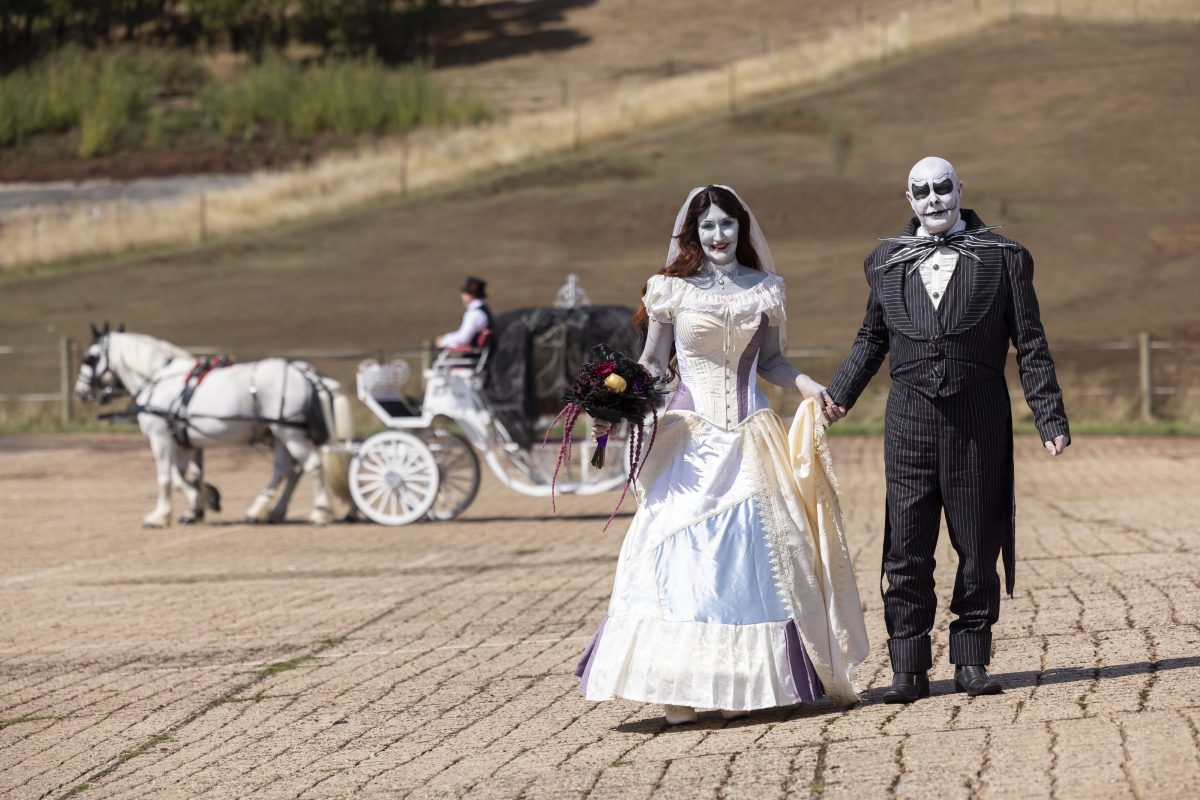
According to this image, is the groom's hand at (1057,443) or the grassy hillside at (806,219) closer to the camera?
the groom's hand at (1057,443)

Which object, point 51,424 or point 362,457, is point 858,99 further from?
point 362,457

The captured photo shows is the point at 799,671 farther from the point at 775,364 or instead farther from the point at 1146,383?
the point at 1146,383

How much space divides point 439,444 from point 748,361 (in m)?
8.92

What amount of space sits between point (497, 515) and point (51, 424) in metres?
13.2

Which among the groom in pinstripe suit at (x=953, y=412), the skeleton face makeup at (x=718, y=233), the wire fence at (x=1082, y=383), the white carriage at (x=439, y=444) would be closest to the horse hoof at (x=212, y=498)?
the white carriage at (x=439, y=444)

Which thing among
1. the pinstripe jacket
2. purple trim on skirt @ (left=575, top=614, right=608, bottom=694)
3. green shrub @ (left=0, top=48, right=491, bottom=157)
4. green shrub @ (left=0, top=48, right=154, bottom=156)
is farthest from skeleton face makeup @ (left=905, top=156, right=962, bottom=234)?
green shrub @ (left=0, top=48, right=154, bottom=156)

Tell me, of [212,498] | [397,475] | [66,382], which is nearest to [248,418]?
[212,498]

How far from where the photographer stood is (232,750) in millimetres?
6086

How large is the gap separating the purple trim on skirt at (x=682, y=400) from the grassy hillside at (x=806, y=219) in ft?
72.5

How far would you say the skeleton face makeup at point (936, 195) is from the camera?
19.0ft

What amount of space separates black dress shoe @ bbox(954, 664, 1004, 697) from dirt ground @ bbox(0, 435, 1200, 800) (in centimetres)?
6

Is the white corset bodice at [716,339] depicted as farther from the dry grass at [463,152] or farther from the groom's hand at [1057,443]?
the dry grass at [463,152]

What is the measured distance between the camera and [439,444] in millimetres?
14781

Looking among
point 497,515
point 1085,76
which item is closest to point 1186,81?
point 1085,76
